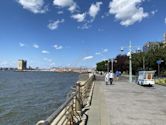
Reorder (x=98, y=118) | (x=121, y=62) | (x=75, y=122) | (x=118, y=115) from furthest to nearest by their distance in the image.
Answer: (x=121, y=62), (x=118, y=115), (x=98, y=118), (x=75, y=122)

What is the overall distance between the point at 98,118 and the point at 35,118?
11.4 metres

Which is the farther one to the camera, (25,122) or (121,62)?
(121,62)

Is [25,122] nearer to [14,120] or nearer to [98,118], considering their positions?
[14,120]

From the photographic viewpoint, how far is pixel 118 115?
1288cm

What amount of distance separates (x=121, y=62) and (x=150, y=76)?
9069 cm

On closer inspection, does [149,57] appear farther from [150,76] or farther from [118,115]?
[118,115]

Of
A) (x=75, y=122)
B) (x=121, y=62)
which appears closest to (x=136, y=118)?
(x=75, y=122)

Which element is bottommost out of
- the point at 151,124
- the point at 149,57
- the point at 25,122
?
the point at 25,122

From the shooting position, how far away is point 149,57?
9275 cm

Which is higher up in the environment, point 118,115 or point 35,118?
point 118,115

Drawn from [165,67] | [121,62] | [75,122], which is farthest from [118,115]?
[121,62]

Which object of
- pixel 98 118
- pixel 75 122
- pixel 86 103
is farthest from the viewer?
pixel 86 103

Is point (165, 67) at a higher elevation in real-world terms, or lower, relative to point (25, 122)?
higher

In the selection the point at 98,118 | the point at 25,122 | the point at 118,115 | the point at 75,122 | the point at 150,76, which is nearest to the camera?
the point at 75,122
